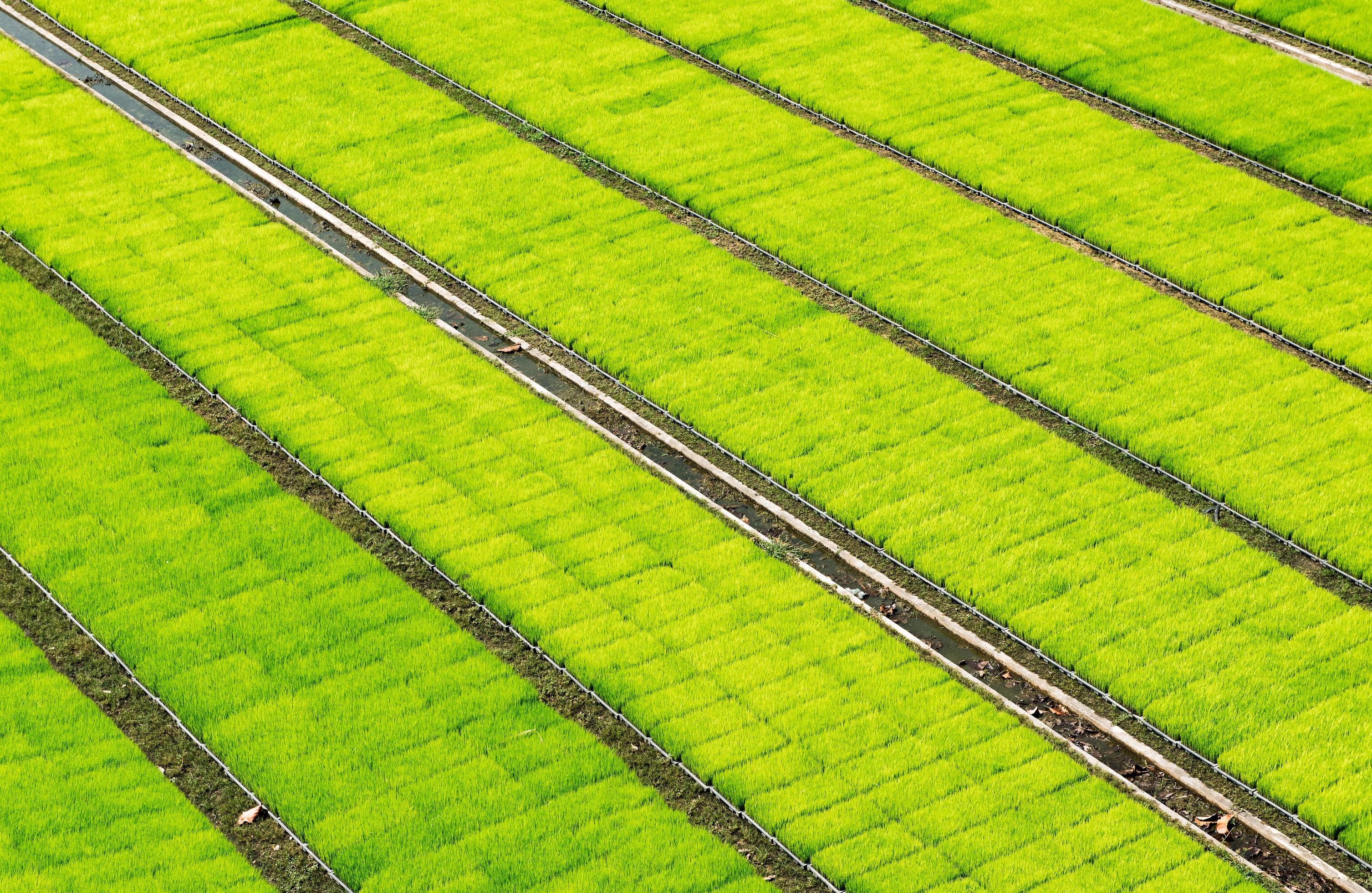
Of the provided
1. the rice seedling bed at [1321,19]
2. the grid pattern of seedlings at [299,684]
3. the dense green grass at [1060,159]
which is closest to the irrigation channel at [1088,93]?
the dense green grass at [1060,159]

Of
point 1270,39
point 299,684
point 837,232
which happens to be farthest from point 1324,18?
point 299,684

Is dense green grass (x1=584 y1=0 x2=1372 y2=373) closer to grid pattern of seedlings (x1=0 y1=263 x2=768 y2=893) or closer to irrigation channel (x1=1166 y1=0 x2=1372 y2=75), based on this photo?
irrigation channel (x1=1166 y1=0 x2=1372 y2=75)

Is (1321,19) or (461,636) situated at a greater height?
(1321,19)

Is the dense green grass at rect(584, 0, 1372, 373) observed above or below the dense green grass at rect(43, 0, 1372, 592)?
above

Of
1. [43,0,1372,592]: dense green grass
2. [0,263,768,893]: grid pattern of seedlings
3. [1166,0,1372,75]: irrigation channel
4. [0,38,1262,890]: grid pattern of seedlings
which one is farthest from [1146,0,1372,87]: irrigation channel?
[0,263,768,893]: grid pattern of seedlings

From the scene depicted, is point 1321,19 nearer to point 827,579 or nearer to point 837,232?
point 837,232

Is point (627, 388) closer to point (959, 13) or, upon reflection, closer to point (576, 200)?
point (576, 200)

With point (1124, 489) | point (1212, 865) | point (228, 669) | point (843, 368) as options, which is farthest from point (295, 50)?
point (1212, 865)
